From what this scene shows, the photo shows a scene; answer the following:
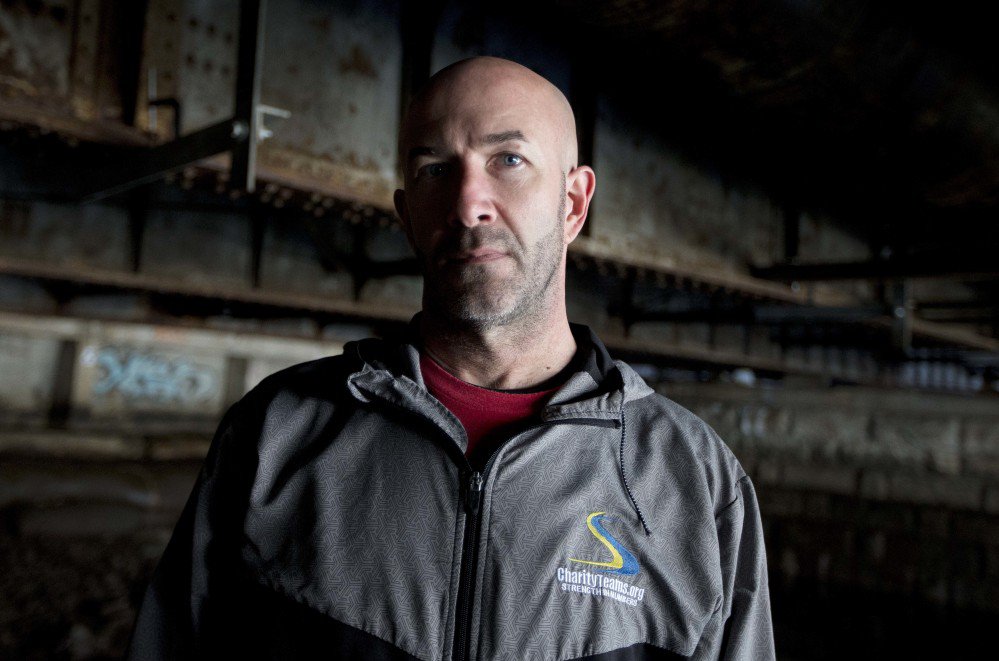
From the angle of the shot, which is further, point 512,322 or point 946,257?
point 946,257

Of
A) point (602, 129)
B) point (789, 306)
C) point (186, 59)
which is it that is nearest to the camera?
point (186, 59)

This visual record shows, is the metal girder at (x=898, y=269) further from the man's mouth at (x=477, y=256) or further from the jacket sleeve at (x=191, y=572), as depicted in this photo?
the jacket sleeve at (x=191, y=572)

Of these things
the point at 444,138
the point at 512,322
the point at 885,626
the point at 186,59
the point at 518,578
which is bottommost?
the point at 885,626

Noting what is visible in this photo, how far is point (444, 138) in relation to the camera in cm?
175

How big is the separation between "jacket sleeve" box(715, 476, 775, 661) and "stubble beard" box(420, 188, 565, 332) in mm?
667

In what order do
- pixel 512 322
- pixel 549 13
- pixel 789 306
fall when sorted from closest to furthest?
pixel 512 322, pixel 549 13, pixel 789 306

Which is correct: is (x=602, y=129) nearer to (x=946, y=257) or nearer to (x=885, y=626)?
(x=946, y=257)

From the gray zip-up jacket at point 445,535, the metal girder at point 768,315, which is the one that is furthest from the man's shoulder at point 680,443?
the metal girder at point 768,315

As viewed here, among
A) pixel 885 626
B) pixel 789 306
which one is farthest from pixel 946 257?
pixel 885 626

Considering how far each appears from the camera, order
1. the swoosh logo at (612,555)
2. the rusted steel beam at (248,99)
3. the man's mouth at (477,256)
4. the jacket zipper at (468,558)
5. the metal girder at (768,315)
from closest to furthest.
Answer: the jacket zipper at (468,558) < the swoosh logo at (612,555) < the man's mouth at (477,256) < the rusted steel beam at (248,99) < the metal girder at (768,315)

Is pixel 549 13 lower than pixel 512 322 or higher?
higher

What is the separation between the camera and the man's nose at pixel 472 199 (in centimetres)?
168

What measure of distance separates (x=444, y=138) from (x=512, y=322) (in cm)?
48

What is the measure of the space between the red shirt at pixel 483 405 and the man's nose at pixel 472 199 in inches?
14.5
